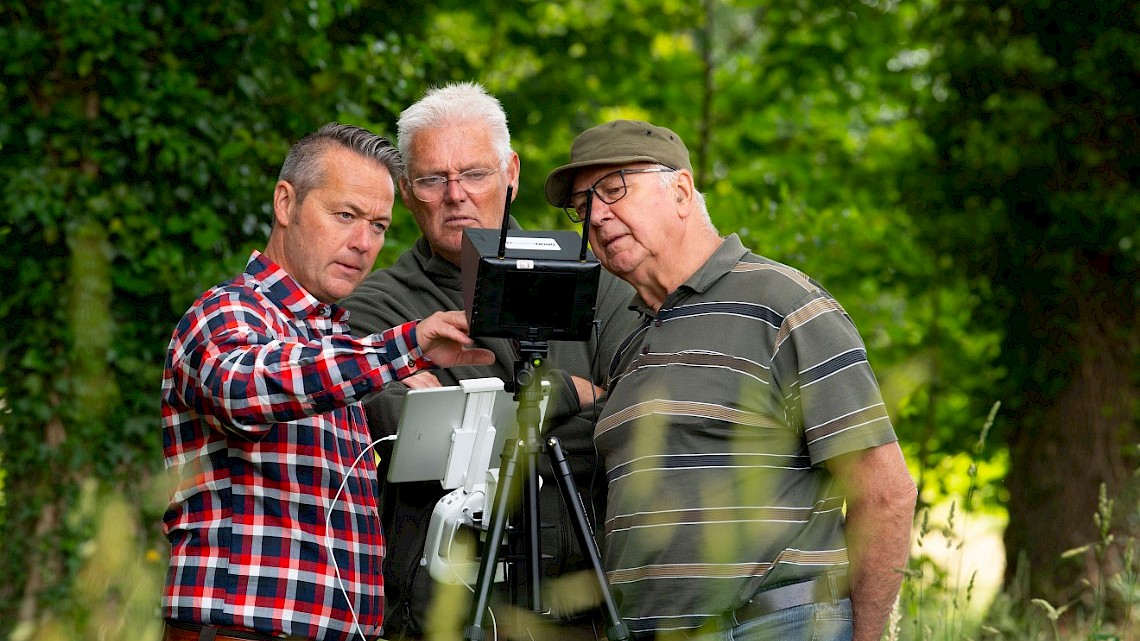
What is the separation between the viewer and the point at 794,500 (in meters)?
2.45

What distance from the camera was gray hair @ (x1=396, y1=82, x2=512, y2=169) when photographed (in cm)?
302

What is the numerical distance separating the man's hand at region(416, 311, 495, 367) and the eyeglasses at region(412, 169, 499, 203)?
3.14 ft

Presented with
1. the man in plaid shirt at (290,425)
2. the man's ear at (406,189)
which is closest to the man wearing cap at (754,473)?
the man in plaid shirt at (290,425)

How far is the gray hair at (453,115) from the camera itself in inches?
119

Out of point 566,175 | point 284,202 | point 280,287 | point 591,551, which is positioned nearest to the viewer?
point 591,551

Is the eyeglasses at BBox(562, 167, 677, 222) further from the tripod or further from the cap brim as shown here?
the tripod

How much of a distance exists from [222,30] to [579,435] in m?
3.50

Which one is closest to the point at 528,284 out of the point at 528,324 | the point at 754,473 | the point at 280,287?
the point at 528,324

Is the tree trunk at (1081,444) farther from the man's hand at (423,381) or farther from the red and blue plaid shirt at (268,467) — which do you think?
the red and blue plaid shirt at (268,467)

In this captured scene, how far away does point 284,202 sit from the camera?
2471 mm

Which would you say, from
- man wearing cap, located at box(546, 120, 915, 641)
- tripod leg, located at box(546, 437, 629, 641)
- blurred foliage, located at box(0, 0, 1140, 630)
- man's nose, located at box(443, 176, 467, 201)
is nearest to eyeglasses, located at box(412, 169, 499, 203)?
man's nose, located at box(443, 176, 467, 201)

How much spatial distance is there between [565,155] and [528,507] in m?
7.03

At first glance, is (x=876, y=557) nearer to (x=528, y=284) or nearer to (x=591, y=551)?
(x=591, y=551)

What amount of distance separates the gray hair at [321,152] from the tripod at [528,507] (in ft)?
1.80
